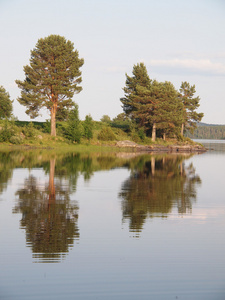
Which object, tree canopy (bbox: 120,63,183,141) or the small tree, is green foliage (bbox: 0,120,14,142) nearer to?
the small tree

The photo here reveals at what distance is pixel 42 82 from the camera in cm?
6519

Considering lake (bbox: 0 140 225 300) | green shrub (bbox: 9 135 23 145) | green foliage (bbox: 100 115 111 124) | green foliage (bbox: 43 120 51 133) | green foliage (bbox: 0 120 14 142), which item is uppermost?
green foliage (bbox: 100 115 111 124)

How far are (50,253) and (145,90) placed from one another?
222ft

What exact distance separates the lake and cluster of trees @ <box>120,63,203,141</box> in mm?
56515

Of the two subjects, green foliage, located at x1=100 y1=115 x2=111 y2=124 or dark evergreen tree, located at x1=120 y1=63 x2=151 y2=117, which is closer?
dark evergreen tree, located at x1=120 y1=63 x2=151 y2=117

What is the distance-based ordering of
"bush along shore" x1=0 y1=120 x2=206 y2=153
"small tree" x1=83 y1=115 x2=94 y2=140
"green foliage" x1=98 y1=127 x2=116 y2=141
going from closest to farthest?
"bush along shore" x1=0 y1=120 x2=206 y2=153 < "small tree" x1=83 y1=115 x2=94 y2=140 < "green foliage" x1=98 y1=127 x2=116 y2=141

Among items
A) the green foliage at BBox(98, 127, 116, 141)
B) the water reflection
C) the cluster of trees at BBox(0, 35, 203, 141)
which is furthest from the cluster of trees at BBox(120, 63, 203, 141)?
the water reflection

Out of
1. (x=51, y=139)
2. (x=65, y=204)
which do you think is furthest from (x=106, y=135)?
(x=65, y=204)

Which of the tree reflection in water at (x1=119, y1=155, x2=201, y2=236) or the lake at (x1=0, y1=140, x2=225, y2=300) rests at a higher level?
the tree reflection in water at (x1=119, y1=155, x2=201, y2=236)

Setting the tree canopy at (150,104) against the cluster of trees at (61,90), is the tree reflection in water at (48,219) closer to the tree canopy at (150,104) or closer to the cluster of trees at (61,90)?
the cluster of trees at (61,90)

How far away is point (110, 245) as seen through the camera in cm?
1039

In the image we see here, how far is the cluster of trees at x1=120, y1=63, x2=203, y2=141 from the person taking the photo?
247 ft

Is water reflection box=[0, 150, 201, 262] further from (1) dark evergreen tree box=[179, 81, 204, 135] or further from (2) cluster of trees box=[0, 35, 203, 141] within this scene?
(1) dark evergreen tree box=[179, 81, 204, 135]

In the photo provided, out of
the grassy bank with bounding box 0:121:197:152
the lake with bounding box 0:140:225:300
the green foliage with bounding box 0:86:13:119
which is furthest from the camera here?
the green foliage with bounding box 0:86:13:119
